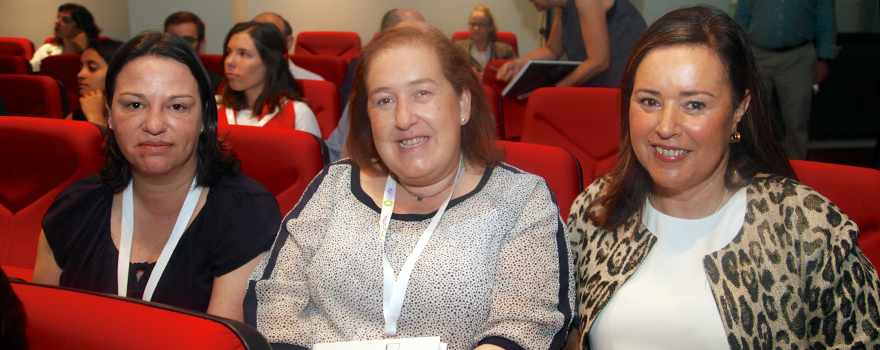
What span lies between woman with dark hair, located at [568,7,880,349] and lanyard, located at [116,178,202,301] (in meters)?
1.08

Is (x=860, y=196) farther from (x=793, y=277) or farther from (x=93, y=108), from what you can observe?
(x=93, y=108)

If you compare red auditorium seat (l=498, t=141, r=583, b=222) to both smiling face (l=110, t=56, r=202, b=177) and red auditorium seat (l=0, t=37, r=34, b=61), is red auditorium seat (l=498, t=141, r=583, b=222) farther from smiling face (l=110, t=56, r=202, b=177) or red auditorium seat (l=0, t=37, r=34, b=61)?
red auditorium seat (l=0, t=37, r=34, b=61)

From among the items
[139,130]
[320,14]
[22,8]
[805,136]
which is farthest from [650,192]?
[320,14]

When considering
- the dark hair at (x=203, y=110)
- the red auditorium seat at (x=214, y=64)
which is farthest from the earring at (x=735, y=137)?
the red auditorium seat at (x=214, y=64)

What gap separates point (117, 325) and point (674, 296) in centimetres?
109

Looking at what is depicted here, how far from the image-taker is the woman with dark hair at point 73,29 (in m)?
5.45

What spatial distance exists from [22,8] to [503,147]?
7.49 metres

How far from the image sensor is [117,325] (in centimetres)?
69

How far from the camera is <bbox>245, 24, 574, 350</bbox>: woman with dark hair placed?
4.14 feet

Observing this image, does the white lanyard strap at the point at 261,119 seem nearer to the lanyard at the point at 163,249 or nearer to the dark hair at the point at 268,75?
the dark hair at the point at 268,75

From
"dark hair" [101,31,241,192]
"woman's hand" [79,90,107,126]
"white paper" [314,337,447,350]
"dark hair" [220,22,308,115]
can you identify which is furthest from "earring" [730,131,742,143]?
"woman's hand" [79,90,107,126]

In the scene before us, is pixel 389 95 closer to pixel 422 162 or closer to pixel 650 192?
pixel 422 162

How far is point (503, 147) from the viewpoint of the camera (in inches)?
62.3

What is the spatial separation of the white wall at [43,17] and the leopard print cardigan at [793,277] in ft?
23.6
